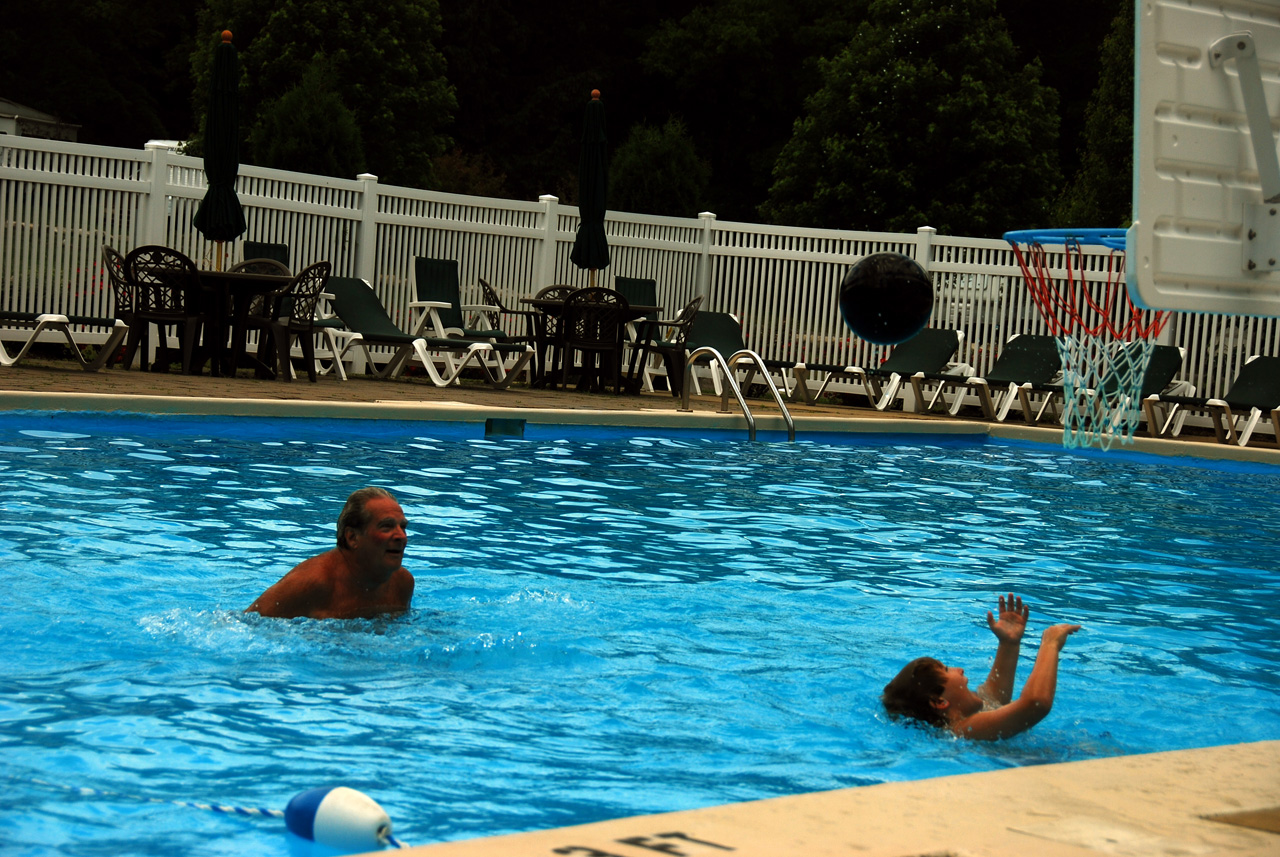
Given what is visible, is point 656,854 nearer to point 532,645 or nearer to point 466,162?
point 532,645

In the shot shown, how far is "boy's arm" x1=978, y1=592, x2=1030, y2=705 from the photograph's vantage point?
4426 millimetres

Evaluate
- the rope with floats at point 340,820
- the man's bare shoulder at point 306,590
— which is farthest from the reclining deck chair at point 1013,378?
the rope with floats at point 340,820

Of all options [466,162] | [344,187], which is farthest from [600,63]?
[344,187]

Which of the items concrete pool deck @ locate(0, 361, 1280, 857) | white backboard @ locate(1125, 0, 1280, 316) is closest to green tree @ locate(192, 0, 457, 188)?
white backboard @ locate(1125, 0, 1280, 316)

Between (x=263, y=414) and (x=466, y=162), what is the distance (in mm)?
22034

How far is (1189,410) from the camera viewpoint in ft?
51.2

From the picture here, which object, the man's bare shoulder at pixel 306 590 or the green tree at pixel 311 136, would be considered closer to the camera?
the man's bare shoulder at pixel 306 590

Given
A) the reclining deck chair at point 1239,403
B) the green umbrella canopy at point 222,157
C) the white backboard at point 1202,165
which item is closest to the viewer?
the white backboard at point 1202,165

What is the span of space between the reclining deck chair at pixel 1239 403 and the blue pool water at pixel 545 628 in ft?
12.6

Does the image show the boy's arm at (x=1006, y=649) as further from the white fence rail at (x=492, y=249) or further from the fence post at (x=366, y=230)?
the fence post at (x=366, y=230)

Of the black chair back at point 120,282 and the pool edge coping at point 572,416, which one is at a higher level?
the black chair back at point 120,282

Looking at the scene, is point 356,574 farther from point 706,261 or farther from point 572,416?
point 706,261

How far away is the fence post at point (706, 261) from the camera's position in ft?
61.1

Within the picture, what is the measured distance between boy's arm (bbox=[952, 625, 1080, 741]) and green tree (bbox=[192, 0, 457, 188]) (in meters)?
25.5
